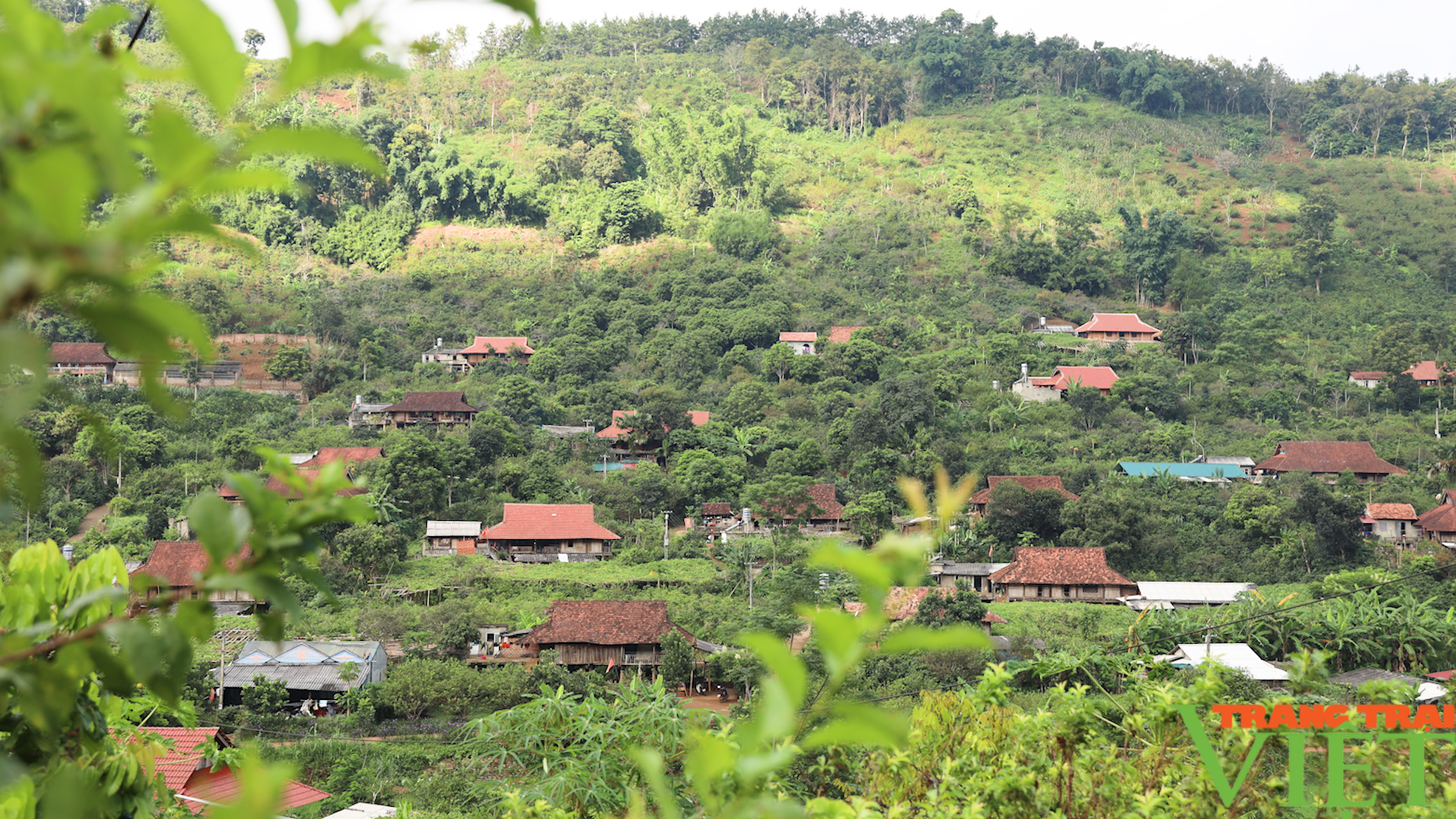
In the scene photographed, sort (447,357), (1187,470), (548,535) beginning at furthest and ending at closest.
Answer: (447,357)
(1187,470)
(548,535)

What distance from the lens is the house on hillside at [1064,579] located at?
57.7ft

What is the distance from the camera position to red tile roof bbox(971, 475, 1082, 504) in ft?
67.1

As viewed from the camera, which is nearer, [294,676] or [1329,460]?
[294,676]

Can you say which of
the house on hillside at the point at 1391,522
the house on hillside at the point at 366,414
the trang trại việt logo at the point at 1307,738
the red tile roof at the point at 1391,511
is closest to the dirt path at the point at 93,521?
the house on hillside at the point at 366,414

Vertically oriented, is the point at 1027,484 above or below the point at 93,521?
above

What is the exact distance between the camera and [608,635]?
14.8m

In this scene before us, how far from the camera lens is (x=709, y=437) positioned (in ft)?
76.8

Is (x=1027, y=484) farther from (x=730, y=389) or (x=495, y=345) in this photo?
(x=495, y=345)

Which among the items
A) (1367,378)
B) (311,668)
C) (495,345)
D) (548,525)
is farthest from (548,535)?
(1367,378)

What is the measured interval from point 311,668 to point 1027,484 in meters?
14.5

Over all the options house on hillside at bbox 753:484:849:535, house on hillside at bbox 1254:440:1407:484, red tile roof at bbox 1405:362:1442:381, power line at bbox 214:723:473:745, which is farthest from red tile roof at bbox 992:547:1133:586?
red tile roof at bbox 1405:362:1442:381

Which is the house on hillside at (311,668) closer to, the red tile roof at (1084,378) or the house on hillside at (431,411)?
the house on hillside at (431,411)

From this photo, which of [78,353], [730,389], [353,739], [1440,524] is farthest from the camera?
[730,389]

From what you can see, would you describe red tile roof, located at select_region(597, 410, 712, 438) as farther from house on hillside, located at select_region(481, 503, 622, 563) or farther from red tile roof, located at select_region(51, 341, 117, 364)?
red tile roof, located at select_region(51, 341, 117, 364)
